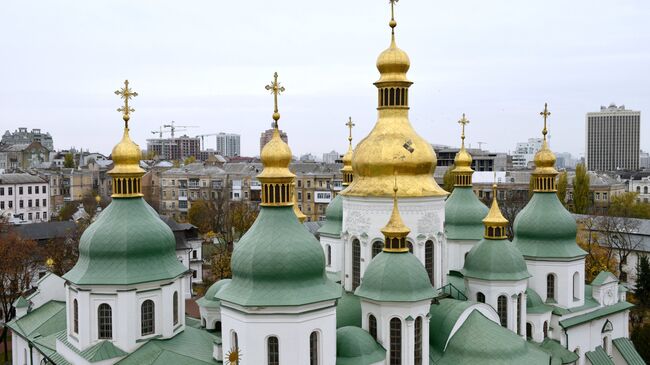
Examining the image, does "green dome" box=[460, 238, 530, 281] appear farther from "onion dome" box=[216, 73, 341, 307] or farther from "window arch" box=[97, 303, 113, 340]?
"window arch" box=[97, 303, 113, 340]

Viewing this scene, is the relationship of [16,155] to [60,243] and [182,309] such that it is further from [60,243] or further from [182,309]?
[182,309]

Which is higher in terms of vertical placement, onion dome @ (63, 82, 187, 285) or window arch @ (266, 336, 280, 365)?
onion dome @ (63, 82, 187, 285)

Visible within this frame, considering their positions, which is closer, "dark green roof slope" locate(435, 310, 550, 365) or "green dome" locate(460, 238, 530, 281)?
"dark green roof slope" locate(435, 310, 550, 365)

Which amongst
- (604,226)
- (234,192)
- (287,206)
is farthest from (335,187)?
(287,206)

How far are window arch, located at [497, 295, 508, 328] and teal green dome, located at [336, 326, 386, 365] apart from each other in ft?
18.8

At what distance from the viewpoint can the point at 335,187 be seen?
2447 inches

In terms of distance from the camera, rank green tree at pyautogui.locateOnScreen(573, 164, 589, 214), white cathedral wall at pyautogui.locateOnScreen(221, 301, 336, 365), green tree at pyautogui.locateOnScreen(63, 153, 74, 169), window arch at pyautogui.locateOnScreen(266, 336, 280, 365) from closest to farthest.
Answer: white cathedral wall at pyautogui.locateOnScreen(221, 301, 336, 365), window arch at pyautogui.locateOnScreen(266, 336, 280, 365), green tree at pyautogui.locateOnScreen(573, 164, 589, 214), green tree at pyautogui.locateOnScreen(63, 153, 74, 169)

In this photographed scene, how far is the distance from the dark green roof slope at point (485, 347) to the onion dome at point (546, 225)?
6.43 metres

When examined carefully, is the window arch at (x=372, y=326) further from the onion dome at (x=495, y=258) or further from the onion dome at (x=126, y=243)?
the onion dome at (x=126, y=243)

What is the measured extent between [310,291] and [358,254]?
4.67m

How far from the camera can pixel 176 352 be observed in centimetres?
1770

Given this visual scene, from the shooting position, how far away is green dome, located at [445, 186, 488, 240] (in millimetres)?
24125

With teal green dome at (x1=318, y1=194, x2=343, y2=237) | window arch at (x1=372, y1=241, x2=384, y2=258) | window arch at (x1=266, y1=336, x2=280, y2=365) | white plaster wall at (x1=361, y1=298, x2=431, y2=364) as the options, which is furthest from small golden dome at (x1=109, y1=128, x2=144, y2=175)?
teal green dome at (x1=318, y1=194, x2=343, y2=237)

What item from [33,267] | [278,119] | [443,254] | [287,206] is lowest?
[33,267]
